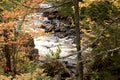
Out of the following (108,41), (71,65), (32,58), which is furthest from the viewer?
(32,58)

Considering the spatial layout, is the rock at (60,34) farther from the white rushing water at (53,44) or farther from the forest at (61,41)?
the white rushing water at (53,44)

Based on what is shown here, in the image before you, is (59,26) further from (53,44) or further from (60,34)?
(53,44)

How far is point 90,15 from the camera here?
32.8 feet

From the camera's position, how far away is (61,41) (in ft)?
Answer: 55.7

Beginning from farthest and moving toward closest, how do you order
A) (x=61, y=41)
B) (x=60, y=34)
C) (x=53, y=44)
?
(x=60, y=34) < (x=61, y=41) < (x=53, y=44)

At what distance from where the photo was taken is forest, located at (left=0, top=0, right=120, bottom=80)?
7129 millimetres

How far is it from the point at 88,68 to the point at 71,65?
90.6 inches

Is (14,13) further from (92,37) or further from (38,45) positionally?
(38,45)

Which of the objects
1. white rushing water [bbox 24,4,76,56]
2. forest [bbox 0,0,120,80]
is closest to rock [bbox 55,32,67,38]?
forest [bbox 0,0,120,80]

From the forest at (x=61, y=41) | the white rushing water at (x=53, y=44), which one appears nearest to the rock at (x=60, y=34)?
the forest at (x=61, y=41)

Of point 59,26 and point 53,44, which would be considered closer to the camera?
point 53,44

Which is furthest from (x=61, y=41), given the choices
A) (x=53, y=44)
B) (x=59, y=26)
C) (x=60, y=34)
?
(x=59, y=26)

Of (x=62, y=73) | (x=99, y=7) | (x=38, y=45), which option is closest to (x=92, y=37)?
(x=99, y=7)

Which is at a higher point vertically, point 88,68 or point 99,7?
point 99,7
